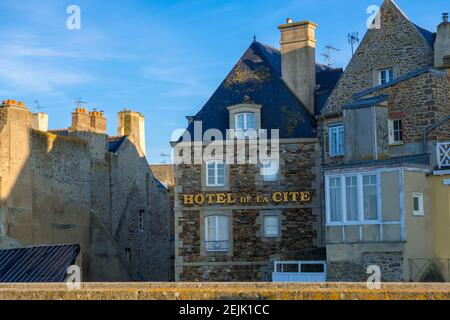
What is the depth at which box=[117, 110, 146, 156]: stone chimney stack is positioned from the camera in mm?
43634

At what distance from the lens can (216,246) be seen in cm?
3266

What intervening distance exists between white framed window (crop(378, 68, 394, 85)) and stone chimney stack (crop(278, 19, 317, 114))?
3.43 metres

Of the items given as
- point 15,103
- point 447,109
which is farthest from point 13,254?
point 447,109

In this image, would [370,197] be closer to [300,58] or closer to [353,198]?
[353,198]

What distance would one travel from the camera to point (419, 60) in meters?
31.0

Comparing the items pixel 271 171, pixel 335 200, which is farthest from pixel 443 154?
pixel 271 171

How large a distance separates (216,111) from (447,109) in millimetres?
9855

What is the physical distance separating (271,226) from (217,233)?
2061 millimetres

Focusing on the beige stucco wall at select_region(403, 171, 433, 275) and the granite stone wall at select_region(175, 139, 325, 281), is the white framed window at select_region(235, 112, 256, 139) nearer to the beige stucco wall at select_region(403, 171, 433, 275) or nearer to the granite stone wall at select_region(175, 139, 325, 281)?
the granite stone wall at select_region(175, 139, 325, 281)

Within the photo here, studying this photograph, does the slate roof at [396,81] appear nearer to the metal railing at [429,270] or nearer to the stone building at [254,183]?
the stone building at [254,183]

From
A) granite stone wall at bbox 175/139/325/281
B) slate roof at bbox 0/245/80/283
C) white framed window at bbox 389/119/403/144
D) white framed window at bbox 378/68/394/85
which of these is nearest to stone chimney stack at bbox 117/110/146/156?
granite stone wall at bbox 175/139/325/281

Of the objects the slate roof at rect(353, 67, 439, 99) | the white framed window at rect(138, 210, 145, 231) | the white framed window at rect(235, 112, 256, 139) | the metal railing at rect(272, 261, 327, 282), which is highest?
the slate roof at rect(353, 67, 439, 99)

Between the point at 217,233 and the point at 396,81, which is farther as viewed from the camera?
the point at 217,233

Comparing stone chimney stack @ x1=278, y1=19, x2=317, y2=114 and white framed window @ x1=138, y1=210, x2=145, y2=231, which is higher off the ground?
stone chimney stack @ x1=278, y1=19, x2=317, y2=114
